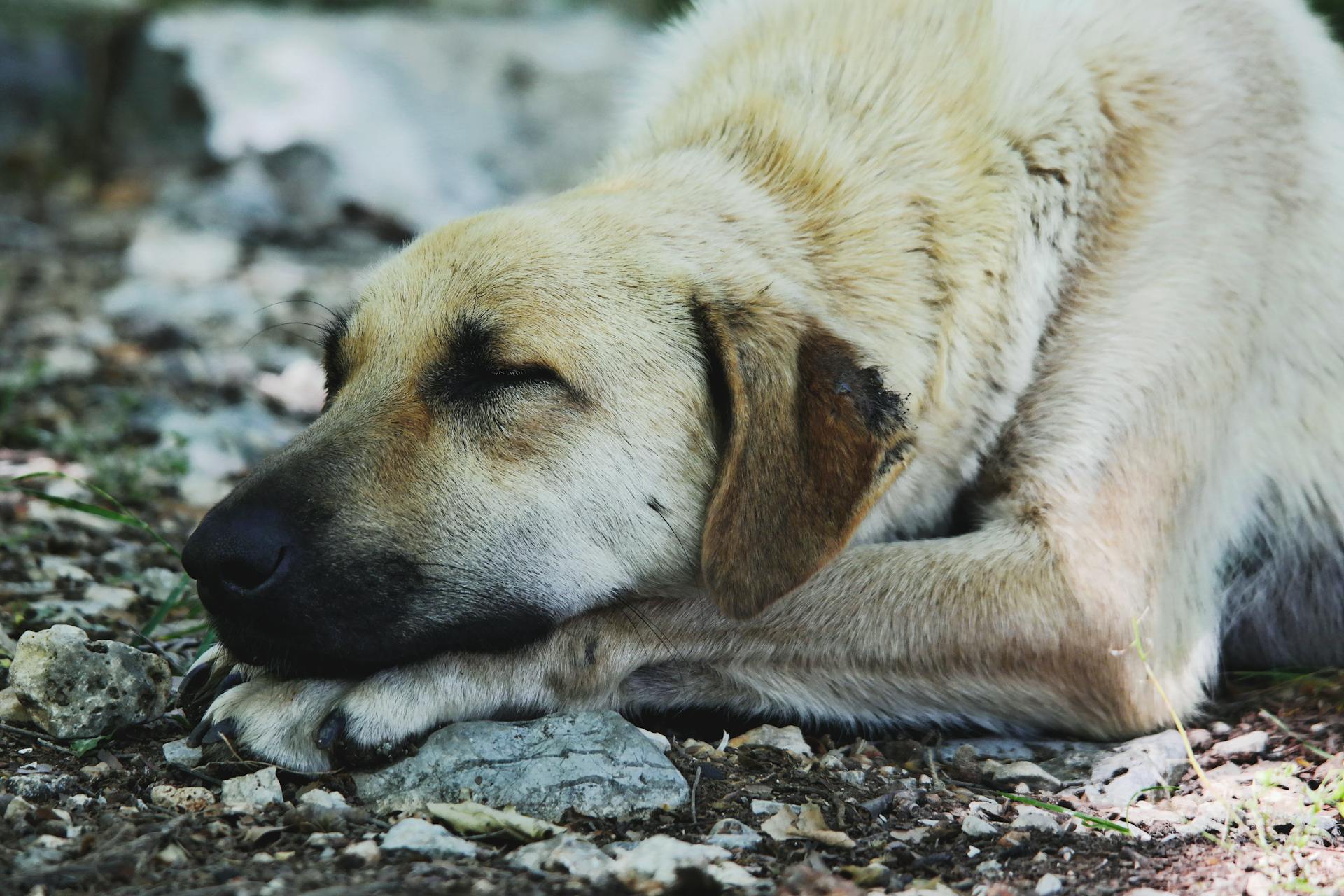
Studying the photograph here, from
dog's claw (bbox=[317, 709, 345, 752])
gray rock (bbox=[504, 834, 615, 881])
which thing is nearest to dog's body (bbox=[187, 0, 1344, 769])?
dog's claw (bbox=[317, 709, 345, 752])

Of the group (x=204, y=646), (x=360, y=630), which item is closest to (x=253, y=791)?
(x=360, y=630)

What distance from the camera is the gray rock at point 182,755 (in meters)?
2.38

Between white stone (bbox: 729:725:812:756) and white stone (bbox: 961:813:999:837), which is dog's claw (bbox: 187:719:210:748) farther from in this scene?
white stone (bbox: 961:813:999:837)

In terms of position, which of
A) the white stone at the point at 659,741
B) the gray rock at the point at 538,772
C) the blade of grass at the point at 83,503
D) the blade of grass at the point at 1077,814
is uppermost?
the blade of grass at the point at 83,503

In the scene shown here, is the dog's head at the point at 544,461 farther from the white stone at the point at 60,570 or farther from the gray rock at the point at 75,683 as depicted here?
the white stone at the point at 60,570

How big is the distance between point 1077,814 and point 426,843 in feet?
4.06

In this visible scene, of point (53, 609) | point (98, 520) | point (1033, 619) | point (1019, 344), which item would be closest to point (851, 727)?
point (1033, 619)

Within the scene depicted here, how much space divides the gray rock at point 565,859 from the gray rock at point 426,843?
0.25 ft

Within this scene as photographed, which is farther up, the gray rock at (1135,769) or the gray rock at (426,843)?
the gray rock at (426,843)

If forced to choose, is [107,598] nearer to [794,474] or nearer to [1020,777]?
[794,474]

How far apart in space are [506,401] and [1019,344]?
1205mm

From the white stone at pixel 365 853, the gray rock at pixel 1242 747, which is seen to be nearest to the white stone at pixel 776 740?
the white stone at pixel 365 853

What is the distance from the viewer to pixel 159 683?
2594 mm

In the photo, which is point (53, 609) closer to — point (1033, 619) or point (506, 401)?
point (506, 401)
